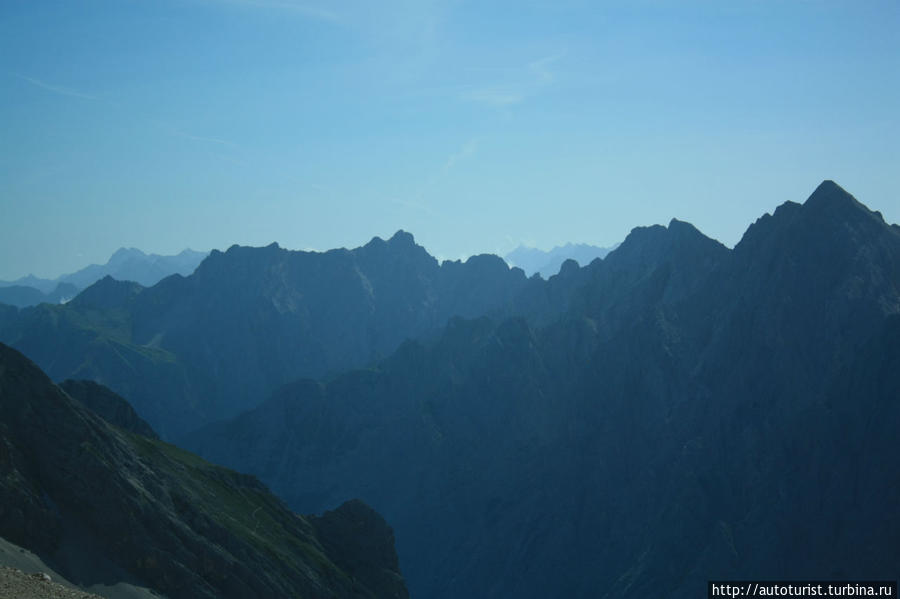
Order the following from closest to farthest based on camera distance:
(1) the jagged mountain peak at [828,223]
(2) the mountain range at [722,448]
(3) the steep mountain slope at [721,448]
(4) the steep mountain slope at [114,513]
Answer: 1. (4) the steep mountain slope at [114,513]
2. (2) the mountain range at [722,448]
3. (3) the steep mountain slope at [721,448]
4. (1) the jagged mountain peak at [828,223]

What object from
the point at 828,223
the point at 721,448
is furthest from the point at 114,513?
the point at 828,223

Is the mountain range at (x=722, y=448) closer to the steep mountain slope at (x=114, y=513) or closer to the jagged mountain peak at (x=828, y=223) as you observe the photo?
the jagged mountain peak at (x=828, y=223)

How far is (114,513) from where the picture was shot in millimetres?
76688

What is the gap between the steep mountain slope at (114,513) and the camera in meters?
71.7

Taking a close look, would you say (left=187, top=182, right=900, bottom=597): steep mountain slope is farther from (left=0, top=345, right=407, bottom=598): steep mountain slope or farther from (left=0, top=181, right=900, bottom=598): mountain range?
(left=0, top=345, right=407, bottom=598): steep mountain slope

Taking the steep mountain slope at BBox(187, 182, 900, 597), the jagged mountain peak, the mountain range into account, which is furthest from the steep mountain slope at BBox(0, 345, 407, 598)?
the jagged mountain peak

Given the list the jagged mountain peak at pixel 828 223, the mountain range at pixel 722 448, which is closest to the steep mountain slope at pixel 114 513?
the mountain range at pixel 722 448

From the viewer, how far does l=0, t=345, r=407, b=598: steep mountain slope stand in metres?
71.7

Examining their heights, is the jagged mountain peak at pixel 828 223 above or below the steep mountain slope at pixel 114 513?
above

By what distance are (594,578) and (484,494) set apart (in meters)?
40.0

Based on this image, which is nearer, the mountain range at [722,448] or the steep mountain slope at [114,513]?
the steep mountain slope at [114,513]

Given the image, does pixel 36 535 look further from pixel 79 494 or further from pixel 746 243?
pixel 746 243

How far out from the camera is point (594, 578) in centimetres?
16075

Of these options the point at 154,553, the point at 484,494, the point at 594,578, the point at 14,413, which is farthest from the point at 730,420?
the point at 14,413
